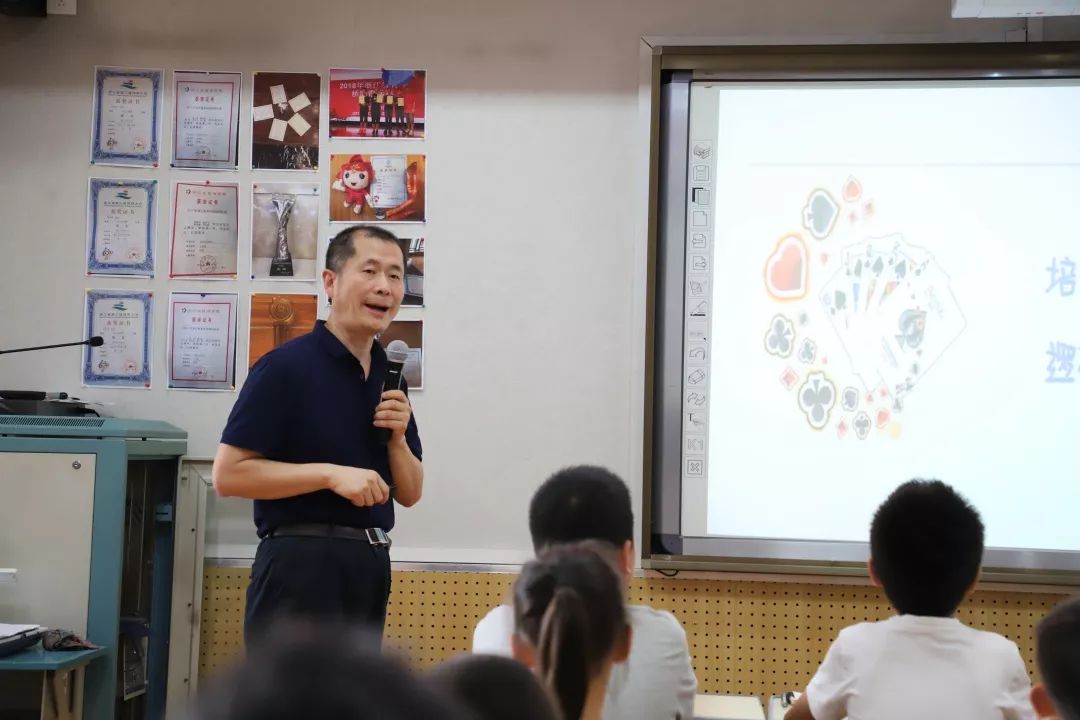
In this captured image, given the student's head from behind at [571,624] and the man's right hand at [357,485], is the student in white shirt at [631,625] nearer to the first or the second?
the student's head from behind at [571,624]

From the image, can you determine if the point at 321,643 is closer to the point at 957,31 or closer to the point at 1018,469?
the point at 1018,469

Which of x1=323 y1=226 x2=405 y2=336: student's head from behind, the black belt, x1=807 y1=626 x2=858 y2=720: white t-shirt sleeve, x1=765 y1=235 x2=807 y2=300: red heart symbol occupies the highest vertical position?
x1=765 y1=235 x2=807 y2=300: red heart symbol

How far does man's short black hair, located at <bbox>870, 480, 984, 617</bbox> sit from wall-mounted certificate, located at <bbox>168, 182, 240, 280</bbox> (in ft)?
7.11

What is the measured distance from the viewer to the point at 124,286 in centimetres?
327

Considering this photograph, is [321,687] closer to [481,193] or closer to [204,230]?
[481,193]

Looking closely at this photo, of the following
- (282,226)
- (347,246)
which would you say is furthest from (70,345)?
(347,246)

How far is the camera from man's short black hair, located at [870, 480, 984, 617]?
188 centimetres

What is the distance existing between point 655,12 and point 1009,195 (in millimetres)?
1199

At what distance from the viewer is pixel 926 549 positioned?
193cm

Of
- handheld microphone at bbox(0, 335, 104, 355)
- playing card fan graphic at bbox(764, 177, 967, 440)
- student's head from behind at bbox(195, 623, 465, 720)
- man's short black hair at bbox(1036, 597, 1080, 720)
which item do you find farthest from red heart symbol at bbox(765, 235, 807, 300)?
student's head from behind at bbox(195, 623, 465, 720)

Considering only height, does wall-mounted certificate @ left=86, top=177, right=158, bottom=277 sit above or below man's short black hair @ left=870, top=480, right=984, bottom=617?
above

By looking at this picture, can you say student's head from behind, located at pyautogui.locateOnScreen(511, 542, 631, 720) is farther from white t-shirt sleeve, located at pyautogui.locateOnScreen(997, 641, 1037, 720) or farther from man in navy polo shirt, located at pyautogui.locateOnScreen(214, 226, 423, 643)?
man in navy polo shirt, located at pyautogui.locateOnScreen(214, 226, 423, 643)

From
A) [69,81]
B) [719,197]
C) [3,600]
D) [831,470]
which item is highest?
[69,81]

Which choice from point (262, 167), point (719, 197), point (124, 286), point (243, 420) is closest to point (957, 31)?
point (719, 197)
